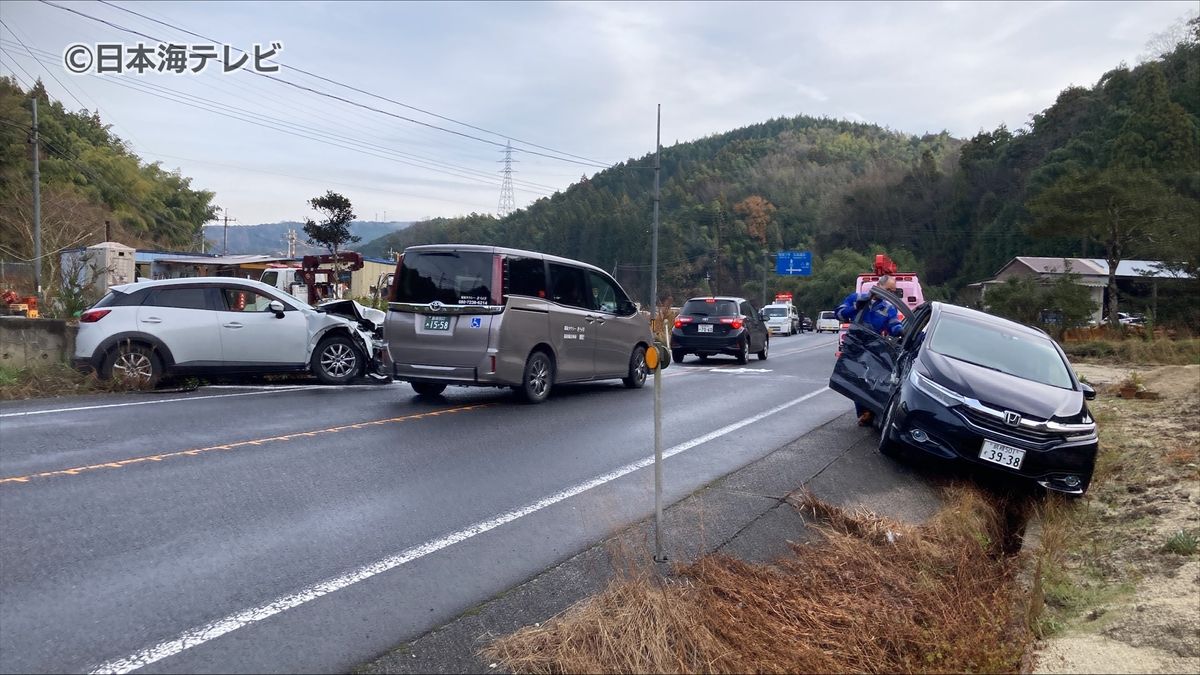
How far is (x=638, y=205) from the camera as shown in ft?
300

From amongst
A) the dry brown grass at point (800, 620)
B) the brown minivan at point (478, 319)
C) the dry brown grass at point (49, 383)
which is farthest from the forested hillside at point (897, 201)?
the dry brown grass at point (800, 620)

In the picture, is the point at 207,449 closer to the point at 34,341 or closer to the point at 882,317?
the point at 34,341

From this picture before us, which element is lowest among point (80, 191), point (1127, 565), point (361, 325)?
point (1127, 565)

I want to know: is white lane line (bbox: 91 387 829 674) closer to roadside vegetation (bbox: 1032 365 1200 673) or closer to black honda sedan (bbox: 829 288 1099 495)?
black honda sedan (bbox: 829 288 1099 495)

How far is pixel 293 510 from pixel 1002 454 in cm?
558

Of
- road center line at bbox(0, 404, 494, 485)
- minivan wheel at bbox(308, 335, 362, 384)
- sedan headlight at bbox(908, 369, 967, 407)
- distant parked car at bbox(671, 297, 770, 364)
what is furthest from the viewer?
distant parked car at bbox(671, 297, 770, 364)

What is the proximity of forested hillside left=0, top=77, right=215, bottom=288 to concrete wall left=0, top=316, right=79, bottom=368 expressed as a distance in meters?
7.42

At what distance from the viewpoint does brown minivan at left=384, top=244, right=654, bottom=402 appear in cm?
1146

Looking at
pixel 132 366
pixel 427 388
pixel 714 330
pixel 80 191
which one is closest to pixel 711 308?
pixel 714 330

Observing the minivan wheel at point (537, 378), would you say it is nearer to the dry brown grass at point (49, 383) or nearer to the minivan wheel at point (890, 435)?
the minivan wheel at point (890, 435)

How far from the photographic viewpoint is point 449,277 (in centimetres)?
1162

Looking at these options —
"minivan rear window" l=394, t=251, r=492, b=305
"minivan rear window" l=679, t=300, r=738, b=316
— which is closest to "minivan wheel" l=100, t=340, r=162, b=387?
"minivan rear window" l=394, t=251, r=492, b=305

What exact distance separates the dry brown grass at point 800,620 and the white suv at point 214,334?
849 centimetres

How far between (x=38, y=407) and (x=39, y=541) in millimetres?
6465
